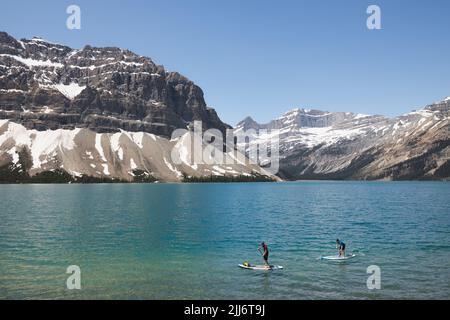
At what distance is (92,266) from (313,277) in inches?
1092

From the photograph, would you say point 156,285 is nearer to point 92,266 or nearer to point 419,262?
point 92,266

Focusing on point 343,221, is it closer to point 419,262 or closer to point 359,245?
point 359,245

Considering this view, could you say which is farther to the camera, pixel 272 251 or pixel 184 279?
pixel 272 251

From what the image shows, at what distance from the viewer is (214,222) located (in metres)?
108

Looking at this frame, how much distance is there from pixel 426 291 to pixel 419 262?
605 inches

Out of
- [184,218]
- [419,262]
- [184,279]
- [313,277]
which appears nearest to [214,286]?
[184,279]

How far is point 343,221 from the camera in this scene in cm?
A: 11169
